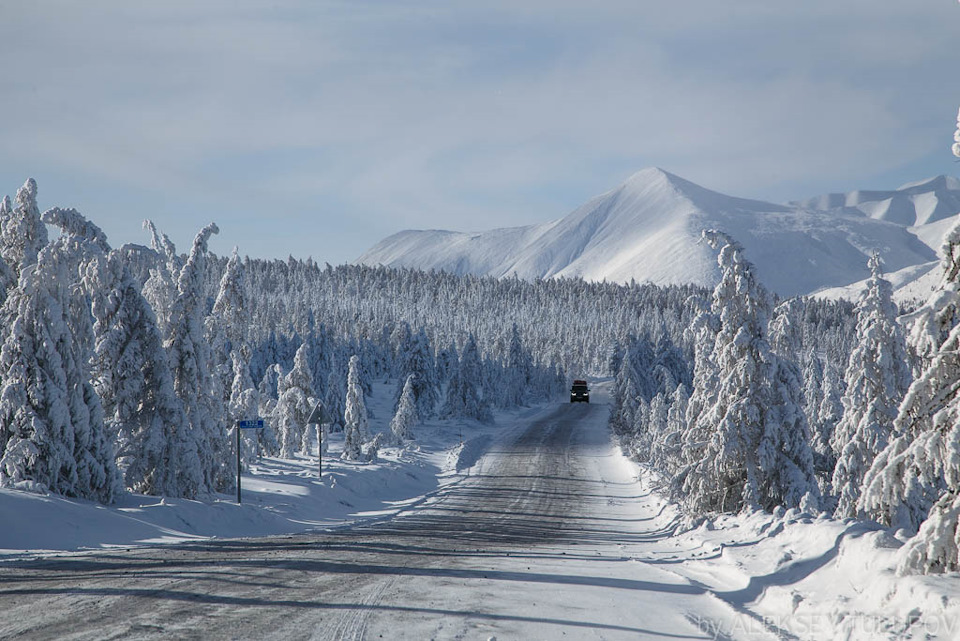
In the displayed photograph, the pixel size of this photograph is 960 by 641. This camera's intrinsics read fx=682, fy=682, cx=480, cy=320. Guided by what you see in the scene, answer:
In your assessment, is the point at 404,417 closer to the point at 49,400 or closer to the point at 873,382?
the point at 873,382

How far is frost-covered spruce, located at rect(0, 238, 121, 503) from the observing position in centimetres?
1448

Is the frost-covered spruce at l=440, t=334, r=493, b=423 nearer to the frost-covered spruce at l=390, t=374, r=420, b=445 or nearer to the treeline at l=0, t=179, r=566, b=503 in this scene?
the frost-covered spruce at l=390, t=374, r=420, b=445

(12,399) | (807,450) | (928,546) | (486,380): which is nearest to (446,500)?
(807,450)

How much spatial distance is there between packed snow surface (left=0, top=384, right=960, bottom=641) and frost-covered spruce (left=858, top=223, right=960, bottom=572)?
1.69 feet

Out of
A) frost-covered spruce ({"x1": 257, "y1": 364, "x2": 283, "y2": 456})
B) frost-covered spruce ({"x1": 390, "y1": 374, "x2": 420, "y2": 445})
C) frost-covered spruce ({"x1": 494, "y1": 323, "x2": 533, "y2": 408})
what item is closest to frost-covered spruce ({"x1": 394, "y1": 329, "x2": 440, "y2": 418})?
frost-covered spruce ({"x1": 257, "y1": 364, "x2": 283, "y2": 456})

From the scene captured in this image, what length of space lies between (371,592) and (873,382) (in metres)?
20.3

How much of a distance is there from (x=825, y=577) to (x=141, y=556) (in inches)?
400

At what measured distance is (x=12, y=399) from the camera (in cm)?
1448

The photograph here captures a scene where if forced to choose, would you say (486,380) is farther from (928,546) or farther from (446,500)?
(928,546)

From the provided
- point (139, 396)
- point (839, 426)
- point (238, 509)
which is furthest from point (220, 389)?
point (839, 426)

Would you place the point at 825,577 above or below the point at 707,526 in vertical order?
above

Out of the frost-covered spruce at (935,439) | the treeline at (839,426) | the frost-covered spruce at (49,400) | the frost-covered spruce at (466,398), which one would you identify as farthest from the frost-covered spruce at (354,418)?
the frost-covered spruce at (935,439)

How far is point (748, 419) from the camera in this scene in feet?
58.5

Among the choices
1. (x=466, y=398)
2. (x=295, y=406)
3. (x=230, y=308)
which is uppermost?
(x=230, y=308)
